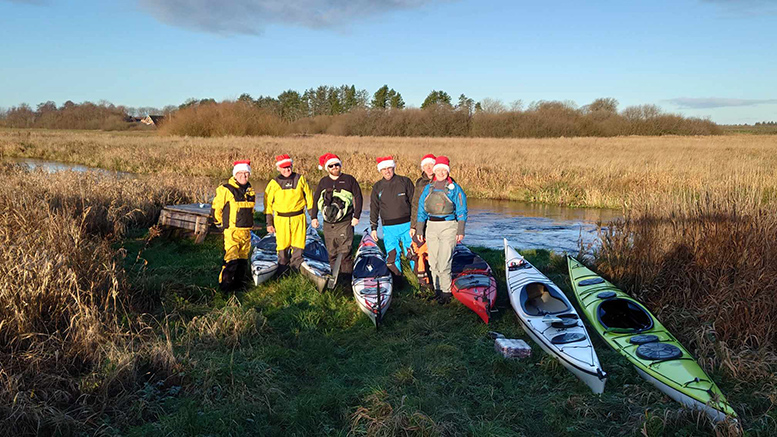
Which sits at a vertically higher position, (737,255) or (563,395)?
(737,255)

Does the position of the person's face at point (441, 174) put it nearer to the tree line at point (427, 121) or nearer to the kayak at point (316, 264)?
the kayak at point (316, 264)

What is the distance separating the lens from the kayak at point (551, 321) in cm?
473

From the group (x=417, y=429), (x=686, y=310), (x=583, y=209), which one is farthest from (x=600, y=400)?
(x=583, y=209)

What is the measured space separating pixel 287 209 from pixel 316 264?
95 centimetres

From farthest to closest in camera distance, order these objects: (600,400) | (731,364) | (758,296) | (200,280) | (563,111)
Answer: (563,111), (200,280), (758,296), (731,364), (600,400)

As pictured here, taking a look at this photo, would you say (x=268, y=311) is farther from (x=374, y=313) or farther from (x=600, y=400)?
(x=600, y=400)

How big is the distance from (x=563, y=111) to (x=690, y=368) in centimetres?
5200

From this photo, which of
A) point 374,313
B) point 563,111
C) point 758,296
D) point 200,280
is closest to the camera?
point 758,296

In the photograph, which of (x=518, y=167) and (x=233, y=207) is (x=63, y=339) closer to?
(x=233, y=207)

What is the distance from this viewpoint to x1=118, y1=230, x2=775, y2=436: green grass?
388 cm

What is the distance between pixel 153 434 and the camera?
11.8 feet

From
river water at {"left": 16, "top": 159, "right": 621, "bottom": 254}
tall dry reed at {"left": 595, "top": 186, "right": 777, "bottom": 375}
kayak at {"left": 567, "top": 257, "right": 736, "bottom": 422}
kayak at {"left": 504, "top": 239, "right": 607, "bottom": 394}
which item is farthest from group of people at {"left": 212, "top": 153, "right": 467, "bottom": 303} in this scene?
river water at {"left": 16, "top": 159, "right": 621, "bottom": 254}

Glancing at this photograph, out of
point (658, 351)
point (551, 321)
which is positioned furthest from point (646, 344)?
point (551, 321)

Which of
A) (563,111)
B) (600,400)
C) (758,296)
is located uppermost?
(563,111)
